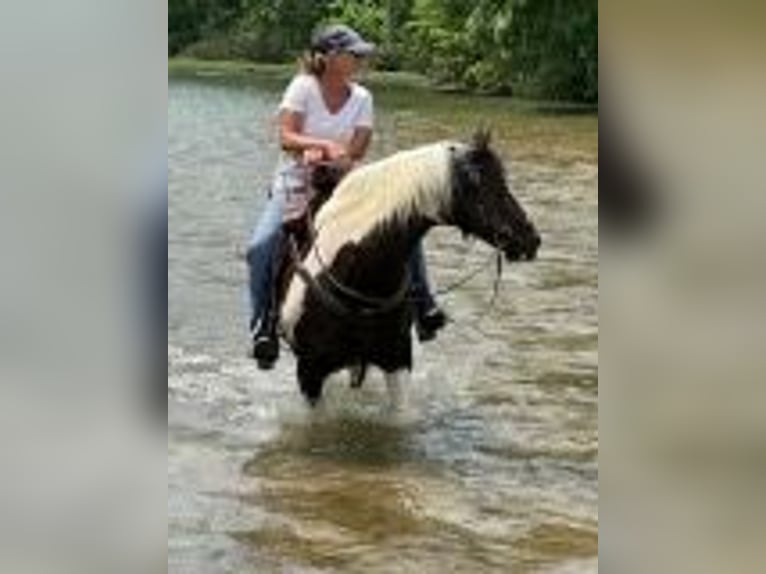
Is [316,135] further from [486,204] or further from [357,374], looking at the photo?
[357,374]

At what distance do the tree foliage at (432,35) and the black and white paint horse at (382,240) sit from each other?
12.2 meters

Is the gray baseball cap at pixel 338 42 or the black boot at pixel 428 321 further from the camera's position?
the black boot at pixel 428 321

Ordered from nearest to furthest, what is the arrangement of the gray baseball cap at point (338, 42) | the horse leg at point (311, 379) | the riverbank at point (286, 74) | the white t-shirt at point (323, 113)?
the gray baseball cap at point (338, 42), the white t-shirt at point (323, 113), the horse leg at point (311, 379), the riverbank at point (286, 74)

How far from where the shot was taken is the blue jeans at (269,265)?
174 inches

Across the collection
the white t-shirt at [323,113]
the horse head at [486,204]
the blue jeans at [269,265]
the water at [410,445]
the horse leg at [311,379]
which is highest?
the white t-shirt at [323,113]

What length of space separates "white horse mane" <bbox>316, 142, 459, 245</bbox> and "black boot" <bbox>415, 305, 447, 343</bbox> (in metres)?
0.41

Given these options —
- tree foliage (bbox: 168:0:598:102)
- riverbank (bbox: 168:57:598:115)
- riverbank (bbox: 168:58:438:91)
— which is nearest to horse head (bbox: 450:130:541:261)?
tree foliage (bbox: 168:0:598:102)

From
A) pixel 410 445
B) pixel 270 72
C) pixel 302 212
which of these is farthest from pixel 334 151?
pixel 270 72

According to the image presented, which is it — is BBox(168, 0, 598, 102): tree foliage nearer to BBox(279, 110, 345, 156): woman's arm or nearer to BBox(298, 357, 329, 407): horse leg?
BBox(298, 357, 329, 407): horse leg

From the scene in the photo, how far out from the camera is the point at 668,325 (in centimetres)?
74

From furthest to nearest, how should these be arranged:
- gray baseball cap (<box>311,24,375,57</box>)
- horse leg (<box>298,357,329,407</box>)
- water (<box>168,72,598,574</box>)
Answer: horse leg (<box>298,357,329,407</box>) → gray baseball cap (<box>311,24,375,57</box>) → water (<box>168,72,598,574</box>)

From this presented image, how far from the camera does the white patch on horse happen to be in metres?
4.08

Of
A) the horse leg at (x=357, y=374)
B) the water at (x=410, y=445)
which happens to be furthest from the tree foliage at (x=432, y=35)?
the horse leg at (x=357, y=374)

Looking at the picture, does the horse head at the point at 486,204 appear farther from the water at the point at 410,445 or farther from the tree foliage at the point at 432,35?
the tree foliage at the point at 432,35
